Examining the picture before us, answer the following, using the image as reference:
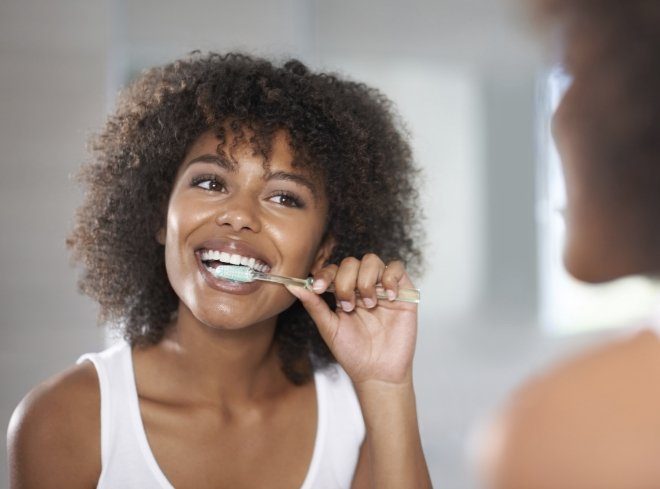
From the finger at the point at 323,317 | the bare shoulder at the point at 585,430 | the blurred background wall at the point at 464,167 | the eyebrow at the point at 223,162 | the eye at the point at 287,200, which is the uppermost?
the blurred background wall at the point at 464,167

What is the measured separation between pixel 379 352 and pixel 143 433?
1.23 feet

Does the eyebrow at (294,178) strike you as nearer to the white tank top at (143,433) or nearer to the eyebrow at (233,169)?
the eyebrow at (233,169)

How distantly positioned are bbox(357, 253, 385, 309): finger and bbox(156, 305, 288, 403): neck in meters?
0.26

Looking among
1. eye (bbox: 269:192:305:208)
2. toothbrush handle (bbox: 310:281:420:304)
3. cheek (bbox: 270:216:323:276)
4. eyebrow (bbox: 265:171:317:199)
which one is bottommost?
toothbrush handle (bbox: 310:281:420:304)

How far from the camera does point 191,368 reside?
50.3 inches

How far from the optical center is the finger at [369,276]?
3.63 feet

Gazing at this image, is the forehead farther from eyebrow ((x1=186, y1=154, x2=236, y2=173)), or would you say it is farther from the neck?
the neck

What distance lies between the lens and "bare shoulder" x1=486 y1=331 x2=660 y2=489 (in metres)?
0.40

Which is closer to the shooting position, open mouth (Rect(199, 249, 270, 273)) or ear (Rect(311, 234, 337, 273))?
open mouth (Rect(199, 249, 270, 273))

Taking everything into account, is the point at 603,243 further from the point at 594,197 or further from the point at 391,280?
the point at 391,280

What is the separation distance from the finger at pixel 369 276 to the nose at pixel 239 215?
167mm

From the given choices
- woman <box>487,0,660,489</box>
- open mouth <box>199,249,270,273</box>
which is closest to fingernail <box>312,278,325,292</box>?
open mouth <box>199,249,270,273</box>

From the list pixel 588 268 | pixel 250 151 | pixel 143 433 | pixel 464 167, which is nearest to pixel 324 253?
pixel 250 151

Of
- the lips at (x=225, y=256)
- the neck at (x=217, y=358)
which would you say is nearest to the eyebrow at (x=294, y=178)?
the lips at (x=225, y=256)
